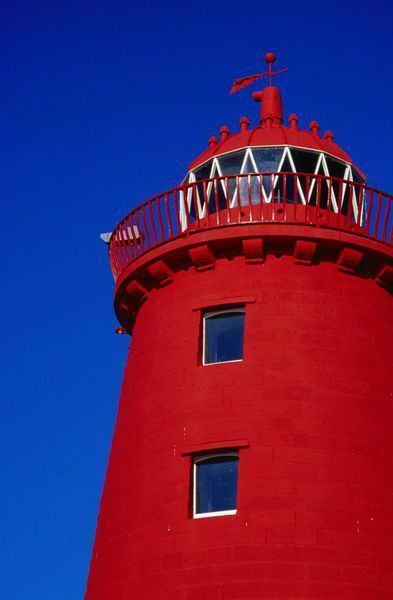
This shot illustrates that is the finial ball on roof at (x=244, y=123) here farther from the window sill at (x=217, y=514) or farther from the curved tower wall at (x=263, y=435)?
the window sill at (x=217, y=514)

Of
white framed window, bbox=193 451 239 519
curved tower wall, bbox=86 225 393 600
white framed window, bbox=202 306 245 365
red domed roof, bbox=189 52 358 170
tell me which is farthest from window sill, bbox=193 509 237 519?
red domed roof, bbox=189 52 358 170

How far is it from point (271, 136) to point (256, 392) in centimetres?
527

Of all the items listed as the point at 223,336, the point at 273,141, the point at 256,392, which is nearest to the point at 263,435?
the point at 256,392

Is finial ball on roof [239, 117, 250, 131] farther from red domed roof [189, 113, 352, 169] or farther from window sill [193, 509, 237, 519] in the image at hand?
window sill [193, 509, 237, 519]

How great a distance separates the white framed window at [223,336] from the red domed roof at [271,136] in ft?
10.9

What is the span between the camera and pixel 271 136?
750 inches

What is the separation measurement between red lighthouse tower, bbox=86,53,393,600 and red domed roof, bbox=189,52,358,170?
0.19 feet

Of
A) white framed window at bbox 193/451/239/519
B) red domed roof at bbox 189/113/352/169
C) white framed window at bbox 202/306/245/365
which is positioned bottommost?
white framed window at bbox 193/451/239/519

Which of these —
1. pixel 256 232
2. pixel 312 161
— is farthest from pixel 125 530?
pixel 312 161

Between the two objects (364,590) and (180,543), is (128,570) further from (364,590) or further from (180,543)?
(364,590)

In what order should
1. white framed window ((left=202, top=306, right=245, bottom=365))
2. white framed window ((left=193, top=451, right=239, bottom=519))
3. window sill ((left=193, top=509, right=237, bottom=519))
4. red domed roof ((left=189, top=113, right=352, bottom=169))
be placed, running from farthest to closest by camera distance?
red domed roof ((left=189, top=113, right=352, bottom=169))
white framed window ((left=202, top=306, right=245, bottom=365))
white framed window ((left=193, top=451, right=239, bottom=519))
window sill ((left=193, top=509, right=237, bottom=519))

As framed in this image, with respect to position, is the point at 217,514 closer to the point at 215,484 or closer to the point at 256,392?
the point at 215,484

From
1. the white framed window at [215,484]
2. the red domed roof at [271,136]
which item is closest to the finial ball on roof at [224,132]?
the red domed roof at [271,136]

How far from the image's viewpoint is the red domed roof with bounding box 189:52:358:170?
1891 centimetres
